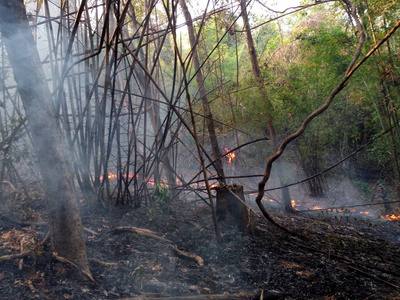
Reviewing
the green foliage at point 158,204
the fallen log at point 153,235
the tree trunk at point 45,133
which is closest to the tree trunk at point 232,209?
the green foliage at point 158,204

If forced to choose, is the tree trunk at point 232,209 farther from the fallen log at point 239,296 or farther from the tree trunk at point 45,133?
the tree trunk at point 45,133

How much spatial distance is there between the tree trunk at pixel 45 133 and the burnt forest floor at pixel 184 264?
135 mm

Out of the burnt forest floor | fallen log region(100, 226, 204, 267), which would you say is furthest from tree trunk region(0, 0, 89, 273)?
fallen log region(100, 226, 204, 267)

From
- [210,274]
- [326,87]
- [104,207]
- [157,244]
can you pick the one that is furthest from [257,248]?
[326,87]

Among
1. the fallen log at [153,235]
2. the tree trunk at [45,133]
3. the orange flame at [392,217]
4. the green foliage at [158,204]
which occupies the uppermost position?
the tree trunk at [45,133]

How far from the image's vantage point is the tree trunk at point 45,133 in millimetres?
1398

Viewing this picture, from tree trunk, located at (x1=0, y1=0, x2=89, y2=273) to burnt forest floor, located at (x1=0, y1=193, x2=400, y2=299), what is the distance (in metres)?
0.13

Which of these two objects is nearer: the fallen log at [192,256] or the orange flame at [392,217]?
the fallen log at [192,256]

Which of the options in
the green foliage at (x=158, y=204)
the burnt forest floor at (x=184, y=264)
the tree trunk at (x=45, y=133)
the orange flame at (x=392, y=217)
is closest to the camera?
the tree trunk at (x=45, y=133)

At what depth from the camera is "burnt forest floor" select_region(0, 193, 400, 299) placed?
1.53m

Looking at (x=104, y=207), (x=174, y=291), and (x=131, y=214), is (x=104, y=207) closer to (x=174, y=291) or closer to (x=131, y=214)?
(x=131, y=214)

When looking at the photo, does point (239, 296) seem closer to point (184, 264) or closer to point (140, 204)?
point (184, 264)

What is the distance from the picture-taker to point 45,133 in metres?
1.45

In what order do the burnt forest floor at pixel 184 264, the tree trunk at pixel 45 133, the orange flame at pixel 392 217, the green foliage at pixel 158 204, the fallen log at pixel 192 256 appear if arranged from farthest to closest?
the orange flame at pixel 392 217, the green foliage at pixel 158 204, the fallen log at pixel 192 256, the burnt forest floor at pixel 184 264, the tree trunk at pixel 45 133
